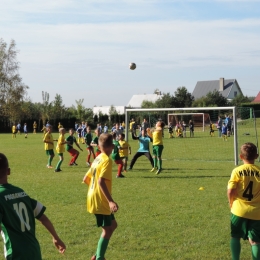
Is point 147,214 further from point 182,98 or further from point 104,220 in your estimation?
point 182,98

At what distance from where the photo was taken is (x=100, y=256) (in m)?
6.00

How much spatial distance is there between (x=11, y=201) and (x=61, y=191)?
8373 millimetres

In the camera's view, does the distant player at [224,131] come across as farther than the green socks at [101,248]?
Yes

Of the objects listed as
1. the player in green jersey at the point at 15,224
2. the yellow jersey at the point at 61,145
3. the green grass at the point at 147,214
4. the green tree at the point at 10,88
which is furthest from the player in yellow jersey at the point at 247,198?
the green tree at the point at 10,88

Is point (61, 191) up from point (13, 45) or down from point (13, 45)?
down

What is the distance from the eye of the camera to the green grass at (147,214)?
675cm

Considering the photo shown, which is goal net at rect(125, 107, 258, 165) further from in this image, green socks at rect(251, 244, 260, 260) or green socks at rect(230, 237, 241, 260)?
green socks at rect(251, 244, 260, 260)

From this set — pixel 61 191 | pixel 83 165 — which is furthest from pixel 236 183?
pixel 83 165

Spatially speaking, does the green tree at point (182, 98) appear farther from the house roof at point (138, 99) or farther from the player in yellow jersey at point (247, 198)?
the player in yellow jersey at point (247, 198)

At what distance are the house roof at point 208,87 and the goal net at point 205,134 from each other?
61.2 m

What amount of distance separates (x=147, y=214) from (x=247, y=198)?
380 cm

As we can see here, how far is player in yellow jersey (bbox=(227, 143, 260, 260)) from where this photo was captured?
551 centimetres

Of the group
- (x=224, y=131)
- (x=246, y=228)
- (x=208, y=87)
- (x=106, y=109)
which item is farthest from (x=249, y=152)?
(x=208, y=87)

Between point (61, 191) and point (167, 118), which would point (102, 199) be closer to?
point (61, 191)
